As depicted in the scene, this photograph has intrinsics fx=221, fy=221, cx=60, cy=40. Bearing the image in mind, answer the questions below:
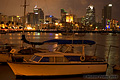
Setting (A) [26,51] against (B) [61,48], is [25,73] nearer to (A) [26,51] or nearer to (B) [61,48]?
(B) [61,48]

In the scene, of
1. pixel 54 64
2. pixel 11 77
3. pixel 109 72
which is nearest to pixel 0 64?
pixel 11 77

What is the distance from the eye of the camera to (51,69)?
14.8 meters

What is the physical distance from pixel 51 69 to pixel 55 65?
1.34 feet

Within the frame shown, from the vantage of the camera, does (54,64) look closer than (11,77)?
Yes

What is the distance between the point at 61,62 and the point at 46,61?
3.33 feet

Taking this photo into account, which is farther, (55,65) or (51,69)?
(51,69)

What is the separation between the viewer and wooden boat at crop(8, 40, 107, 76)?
14.6 m

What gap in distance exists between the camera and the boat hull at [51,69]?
14.6 metres

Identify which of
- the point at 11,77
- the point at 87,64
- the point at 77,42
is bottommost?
the point at 11,77

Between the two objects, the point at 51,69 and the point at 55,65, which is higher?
the point at 55,65

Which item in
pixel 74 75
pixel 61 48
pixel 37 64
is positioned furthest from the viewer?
pixel 61 48

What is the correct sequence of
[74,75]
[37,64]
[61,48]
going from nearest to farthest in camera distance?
[37,64]
[74,75]
[61,48]

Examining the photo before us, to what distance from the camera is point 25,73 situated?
1484cm

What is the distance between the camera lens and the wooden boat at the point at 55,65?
14625 mm
